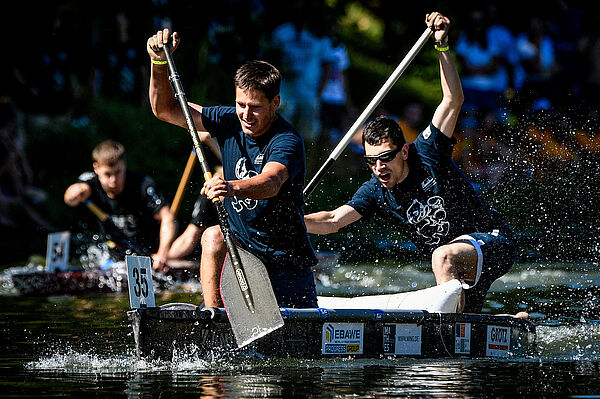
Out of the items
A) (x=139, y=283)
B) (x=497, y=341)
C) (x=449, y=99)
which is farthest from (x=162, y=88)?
(x=497, y=341)

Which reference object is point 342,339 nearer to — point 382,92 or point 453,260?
point 453,260

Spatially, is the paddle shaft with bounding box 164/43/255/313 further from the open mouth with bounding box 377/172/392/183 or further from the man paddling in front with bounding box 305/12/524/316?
the open mouth with bounding box 377/172/392/183

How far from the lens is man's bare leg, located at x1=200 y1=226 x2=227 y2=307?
22.4ft

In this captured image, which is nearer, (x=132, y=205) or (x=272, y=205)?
(x=272, y=205)

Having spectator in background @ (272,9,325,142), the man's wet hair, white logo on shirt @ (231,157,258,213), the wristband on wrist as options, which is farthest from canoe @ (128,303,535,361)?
spectator in background @ (272,9,325,142)

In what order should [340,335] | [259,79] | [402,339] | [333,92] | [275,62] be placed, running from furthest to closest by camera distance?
[333,92], [275,62], [402,339], [340,335], [259,79]

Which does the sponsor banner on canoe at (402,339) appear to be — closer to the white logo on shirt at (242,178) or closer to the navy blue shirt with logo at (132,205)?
the white logo on shirt at (242,178)

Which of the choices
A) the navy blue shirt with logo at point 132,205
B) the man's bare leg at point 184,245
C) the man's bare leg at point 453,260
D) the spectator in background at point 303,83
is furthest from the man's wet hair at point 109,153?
the spectator in background at point 303,83

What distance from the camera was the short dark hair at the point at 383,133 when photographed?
25.4ft

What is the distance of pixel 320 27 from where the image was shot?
1692 cm

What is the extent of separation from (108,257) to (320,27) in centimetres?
551

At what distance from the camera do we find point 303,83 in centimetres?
2505

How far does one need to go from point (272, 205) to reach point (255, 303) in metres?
0.57

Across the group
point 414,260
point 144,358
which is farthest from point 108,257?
point 144,358
